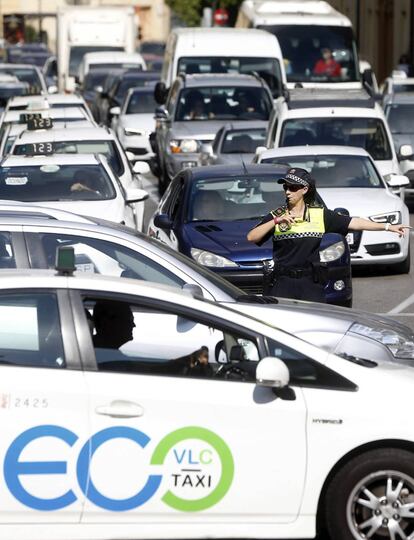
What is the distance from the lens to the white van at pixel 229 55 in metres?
28.0

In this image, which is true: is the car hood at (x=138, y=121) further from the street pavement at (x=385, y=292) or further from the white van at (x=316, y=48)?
the street pavement at (x=385, y=292)

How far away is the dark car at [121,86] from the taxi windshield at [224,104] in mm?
10002

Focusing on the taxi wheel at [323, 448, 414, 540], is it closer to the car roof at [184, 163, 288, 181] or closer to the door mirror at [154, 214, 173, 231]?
the door mirror at [154, 214, 173, 231]

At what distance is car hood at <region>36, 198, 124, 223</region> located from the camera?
48.5 ft

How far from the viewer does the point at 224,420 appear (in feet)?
21.7

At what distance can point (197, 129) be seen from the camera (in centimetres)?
2436

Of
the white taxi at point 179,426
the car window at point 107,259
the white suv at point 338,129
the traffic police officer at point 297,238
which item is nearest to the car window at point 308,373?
the white taxi at point 179,426

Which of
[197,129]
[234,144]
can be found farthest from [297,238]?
[197,129]

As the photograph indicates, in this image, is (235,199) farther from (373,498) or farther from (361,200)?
(373,498)

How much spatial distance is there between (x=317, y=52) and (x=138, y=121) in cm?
371

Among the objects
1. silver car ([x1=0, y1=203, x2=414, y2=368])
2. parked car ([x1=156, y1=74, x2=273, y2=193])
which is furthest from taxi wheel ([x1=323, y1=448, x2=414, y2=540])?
parked car ([x1=156, y1=74, x2=273, y2=193])

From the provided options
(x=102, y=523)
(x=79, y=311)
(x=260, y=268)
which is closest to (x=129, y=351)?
(x=79, y=311)

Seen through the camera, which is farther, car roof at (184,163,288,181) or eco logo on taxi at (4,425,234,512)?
car roof at (184,163,288,181)

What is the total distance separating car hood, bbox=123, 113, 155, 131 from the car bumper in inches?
566
